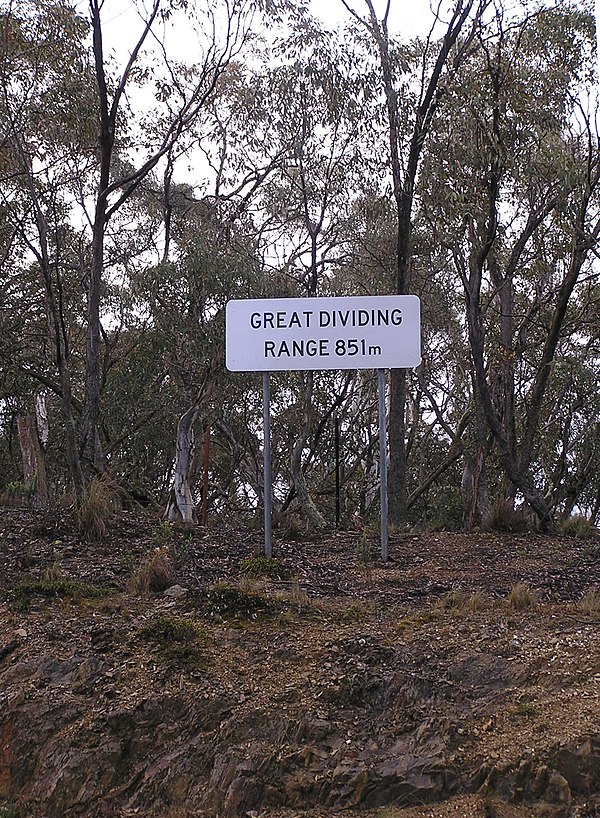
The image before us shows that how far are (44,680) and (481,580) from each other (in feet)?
10.5

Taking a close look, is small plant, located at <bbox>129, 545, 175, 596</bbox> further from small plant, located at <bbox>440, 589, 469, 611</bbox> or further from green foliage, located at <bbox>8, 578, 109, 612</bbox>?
small plant, located at <bbox>440, 589, 469, 611</bbox>

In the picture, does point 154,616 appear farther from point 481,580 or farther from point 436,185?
point 436,185

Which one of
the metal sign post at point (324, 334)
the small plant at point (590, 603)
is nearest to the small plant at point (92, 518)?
the metal sign post at point (324, 334)

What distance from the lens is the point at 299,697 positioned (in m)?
4.73

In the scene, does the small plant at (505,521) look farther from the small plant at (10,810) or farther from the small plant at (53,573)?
the small plant at (10,810)

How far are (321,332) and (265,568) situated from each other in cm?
185

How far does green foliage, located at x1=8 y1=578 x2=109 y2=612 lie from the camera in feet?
20.0

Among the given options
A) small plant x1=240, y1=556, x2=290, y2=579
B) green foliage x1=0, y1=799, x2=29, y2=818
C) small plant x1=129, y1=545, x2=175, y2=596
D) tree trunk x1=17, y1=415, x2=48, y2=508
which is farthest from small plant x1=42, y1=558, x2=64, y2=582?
tree trunk x1=17, y1=415, x2=48, y2=508

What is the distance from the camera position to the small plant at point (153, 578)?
626 cm

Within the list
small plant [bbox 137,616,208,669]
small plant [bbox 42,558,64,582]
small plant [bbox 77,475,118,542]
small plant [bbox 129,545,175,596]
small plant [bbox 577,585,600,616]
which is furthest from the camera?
small plant [bbox 77,475,118,542]

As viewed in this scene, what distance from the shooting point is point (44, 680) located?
5.02 meters

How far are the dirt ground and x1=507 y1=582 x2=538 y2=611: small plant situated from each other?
0.4 inches

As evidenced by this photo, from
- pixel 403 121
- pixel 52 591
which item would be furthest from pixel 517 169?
pixel 52 591

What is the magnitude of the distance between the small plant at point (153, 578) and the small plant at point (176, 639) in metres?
0.75
